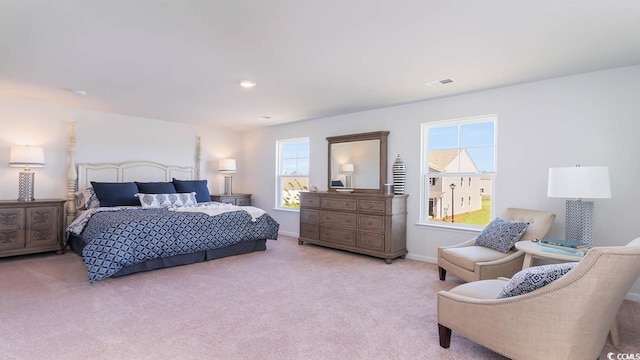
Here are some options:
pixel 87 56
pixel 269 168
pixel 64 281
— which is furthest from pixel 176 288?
pixel 269 168

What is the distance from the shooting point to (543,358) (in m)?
1.70

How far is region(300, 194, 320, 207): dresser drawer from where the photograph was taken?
209 inches

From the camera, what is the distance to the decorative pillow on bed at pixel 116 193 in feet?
16.0

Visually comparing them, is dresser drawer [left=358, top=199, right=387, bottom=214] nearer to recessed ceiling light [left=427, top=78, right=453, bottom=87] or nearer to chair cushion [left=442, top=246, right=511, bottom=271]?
chair cushion [left=442, top=246, right=511, bottom=271]

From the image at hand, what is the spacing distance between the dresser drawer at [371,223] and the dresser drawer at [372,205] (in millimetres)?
94

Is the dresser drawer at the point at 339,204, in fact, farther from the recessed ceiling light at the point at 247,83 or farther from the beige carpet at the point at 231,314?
the recessed ceiling light at the point at 247,83

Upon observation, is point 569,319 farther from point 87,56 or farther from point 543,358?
point 87,56

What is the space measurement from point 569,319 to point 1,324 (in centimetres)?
372

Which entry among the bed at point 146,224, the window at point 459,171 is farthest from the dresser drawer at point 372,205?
the bed at point 146,224

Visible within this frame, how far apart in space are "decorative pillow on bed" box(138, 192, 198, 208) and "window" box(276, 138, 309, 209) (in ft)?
5.82

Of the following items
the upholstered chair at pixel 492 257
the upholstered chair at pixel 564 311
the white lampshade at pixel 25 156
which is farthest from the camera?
the white lampshade at pixel 25 156

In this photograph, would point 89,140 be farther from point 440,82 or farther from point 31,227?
point 440,82

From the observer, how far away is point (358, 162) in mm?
5148

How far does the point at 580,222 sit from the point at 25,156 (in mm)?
6417
